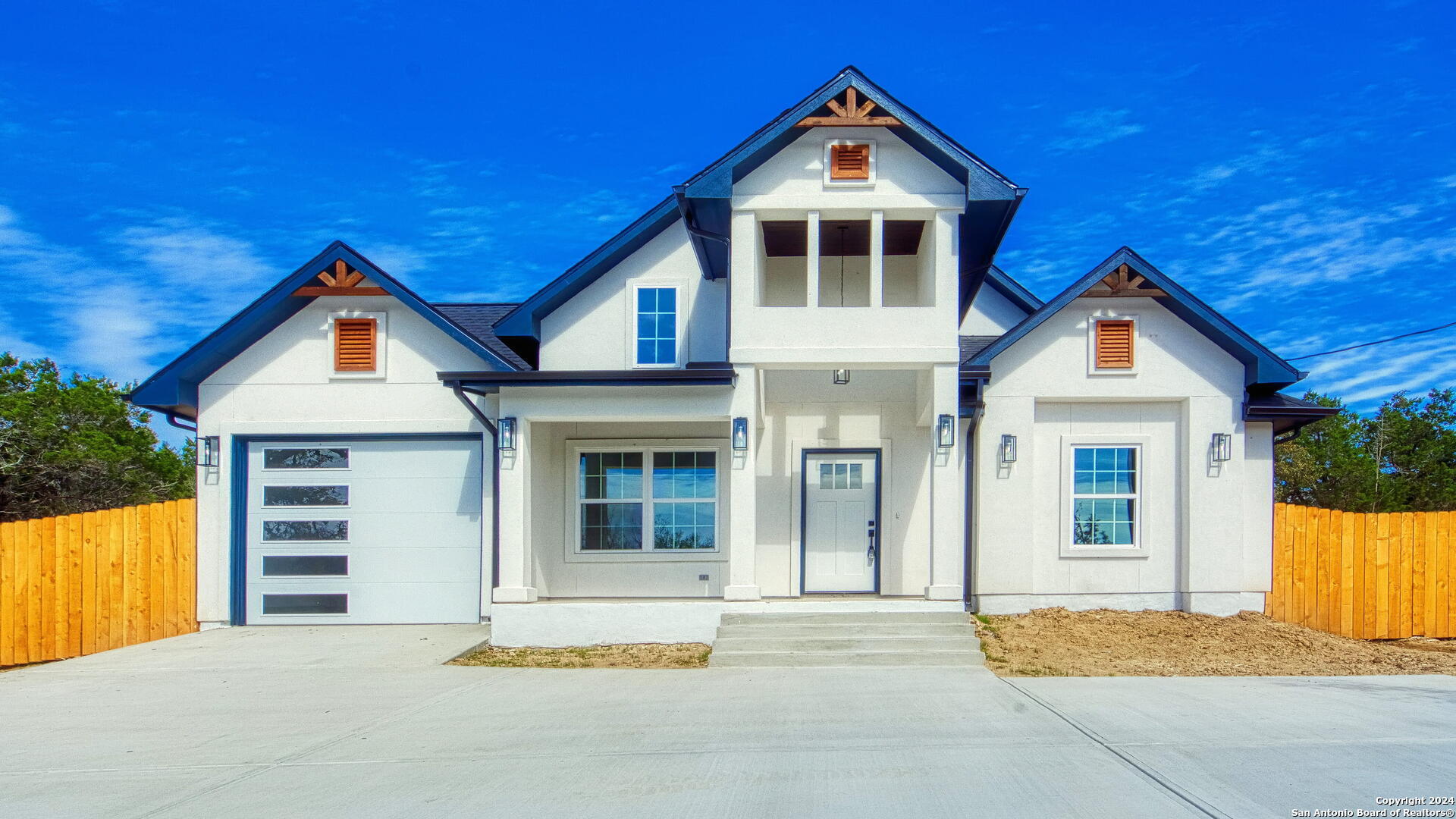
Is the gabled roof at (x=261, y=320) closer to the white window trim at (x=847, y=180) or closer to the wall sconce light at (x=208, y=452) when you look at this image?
the wall sconce light at (x=208, y=452)

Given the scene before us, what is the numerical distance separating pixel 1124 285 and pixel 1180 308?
0.80 meters

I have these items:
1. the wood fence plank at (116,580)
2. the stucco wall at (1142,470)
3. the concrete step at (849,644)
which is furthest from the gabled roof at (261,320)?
the stucco wall at (1142,470)

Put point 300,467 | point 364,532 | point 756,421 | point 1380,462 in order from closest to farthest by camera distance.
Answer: point 756,421 → point 364,532 → point 300,467 → point 1380,462

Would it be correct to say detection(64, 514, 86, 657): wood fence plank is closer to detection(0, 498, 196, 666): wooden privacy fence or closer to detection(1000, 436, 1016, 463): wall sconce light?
detection(0, 498, 196, 666): wooden privacy fence

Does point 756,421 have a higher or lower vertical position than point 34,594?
higher

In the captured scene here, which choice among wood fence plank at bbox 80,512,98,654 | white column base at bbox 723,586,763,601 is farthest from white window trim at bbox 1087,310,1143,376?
wood fence plank at bbox 80,512,98,654

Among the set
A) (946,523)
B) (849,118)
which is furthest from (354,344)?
(946,523)

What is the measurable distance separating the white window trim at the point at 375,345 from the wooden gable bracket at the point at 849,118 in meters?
6.25

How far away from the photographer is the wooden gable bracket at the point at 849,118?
12.4 m

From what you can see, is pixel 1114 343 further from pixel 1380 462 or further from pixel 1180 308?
pixel 1380 462

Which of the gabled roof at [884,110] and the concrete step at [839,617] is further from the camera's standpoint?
the gabled roof at [884,110]

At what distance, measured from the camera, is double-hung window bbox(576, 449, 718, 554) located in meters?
14.3

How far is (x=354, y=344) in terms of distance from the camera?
13977 mm

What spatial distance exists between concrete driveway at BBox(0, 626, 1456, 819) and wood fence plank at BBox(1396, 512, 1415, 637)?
4057 millimetres
